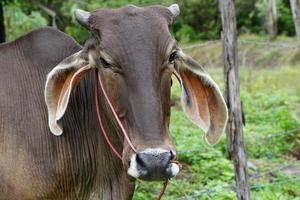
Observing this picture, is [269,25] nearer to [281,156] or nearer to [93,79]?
[281,156]

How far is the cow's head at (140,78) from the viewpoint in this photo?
3309 mm

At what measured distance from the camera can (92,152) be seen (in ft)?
13.4

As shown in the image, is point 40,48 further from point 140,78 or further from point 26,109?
point 140,78

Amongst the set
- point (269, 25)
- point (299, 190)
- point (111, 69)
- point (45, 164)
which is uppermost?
point (111, 69)

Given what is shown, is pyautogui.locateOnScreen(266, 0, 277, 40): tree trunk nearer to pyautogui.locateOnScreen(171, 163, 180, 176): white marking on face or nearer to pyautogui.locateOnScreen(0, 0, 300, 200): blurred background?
pyautogui.locateOnScreen(0, 0, 300, 200): blurred background

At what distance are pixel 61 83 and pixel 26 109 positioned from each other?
1.07ft

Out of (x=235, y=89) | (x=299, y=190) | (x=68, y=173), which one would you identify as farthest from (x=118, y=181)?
(x=299, y=190)

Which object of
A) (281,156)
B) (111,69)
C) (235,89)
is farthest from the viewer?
(281,156)

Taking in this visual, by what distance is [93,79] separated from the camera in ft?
13.2

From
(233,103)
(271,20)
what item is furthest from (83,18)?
(271,20)

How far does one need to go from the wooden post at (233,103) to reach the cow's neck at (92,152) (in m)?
1.67

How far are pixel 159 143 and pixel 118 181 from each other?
2.70ft

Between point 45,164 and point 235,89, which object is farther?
point 235,89

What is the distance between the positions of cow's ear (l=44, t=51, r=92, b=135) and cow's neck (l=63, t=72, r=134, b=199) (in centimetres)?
22
